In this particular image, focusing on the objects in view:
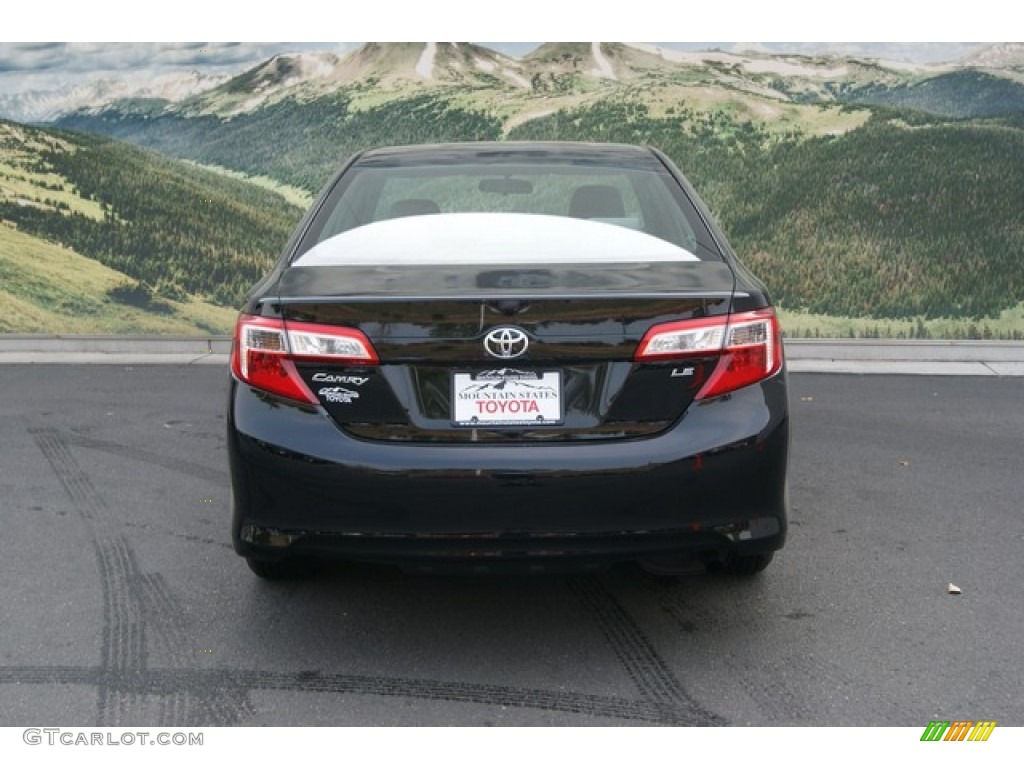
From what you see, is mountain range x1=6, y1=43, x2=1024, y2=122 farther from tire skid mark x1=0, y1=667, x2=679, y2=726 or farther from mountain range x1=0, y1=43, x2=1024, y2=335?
tire skid mark x1=0, y1=667, x2=679, y2=726

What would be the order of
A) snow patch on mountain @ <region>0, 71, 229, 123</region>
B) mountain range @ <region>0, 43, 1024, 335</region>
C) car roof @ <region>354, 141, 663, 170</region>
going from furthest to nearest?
snow patch on mountain @ <region>0, 71, 229, 123</region> < mountain range @ <region>0, 43, 1024, 335</region> < car roof @ <region>354, 141, 663, 170</region>

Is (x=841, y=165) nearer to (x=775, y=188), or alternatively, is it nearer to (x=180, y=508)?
(x=775, y=188)

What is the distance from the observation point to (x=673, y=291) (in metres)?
3.57

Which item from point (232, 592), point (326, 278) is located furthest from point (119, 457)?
point (326, 278)

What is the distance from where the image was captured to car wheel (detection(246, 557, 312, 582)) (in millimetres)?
4398

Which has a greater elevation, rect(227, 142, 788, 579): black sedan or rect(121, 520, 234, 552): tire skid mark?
rect(227, 142, 788, 579): black sedan

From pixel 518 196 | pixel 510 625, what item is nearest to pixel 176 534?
pixel 510 625

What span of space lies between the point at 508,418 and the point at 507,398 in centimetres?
6

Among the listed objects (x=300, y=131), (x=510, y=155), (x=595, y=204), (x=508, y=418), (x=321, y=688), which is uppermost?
(x=510, y=155)

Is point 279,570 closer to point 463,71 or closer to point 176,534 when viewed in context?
point 176,534
